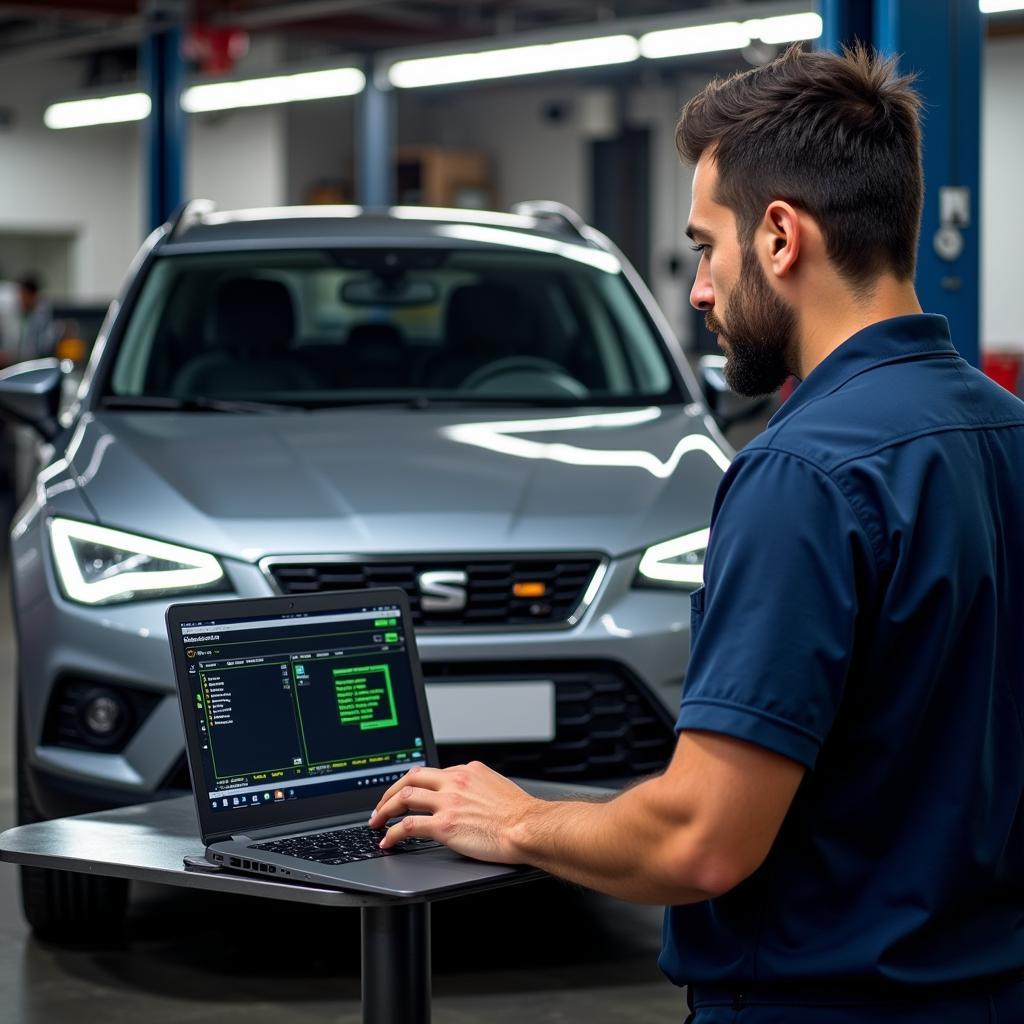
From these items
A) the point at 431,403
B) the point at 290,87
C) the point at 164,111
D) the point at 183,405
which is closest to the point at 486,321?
the point at 431,403

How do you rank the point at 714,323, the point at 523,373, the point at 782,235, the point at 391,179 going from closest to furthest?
the point at 782,235
the point at 714,323
the point at 523,373
the point at 391,179

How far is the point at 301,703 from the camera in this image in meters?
1.99

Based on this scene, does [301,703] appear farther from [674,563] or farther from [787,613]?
[674,563]

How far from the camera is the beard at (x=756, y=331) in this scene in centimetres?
149

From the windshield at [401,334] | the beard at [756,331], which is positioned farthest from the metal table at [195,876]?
the windshield at [401,334]

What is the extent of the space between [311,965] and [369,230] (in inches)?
82.5

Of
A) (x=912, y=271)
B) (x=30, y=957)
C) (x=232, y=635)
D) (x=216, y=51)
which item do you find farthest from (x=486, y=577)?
(x=216, y=51)

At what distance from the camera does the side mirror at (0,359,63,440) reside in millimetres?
4227

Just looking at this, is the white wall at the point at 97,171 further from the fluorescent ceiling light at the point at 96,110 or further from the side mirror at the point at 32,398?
the side mirror at the point at 32,398

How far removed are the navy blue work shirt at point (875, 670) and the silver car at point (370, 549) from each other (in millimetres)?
1906

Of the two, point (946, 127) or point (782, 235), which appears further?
point (946, 127)

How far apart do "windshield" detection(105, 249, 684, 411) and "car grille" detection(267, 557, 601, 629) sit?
952 mm

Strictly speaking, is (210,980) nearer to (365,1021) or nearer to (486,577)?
(486,577)

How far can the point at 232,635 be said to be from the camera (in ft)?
6.43
